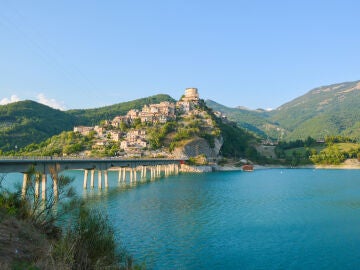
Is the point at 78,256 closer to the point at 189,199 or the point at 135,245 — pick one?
the point at 135,245

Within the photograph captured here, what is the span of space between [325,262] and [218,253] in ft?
30.6

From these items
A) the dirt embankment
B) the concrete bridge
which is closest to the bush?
the dirt embankment

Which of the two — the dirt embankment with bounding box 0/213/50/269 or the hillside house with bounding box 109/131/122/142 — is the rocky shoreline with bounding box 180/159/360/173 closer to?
the hillside house with bounding box 109/131/122/142

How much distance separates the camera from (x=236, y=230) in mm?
40000

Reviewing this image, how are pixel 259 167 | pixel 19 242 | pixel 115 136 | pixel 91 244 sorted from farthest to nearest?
pixel 259 167
pixel 115 136
pixel 91 244
pixel 19 242

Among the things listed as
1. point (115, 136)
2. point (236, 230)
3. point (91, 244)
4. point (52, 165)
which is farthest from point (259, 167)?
point (91, 244)

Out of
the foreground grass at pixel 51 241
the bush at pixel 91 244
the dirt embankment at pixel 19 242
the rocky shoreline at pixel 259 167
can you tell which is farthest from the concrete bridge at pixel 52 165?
the rocky shoreline at pixel 259 167

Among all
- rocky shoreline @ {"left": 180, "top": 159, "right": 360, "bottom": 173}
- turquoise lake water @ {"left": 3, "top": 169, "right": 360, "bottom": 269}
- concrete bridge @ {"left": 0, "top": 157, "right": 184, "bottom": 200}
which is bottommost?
turquoise lake water @ {"left": 3, "top": 169, "right": 360, "bottom": 269}

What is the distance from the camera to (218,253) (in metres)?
31.4

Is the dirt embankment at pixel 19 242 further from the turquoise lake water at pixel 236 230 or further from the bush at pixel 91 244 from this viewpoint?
the turquoise lake water at pixel 236 230

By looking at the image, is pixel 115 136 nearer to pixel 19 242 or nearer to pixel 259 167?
pixel 259 167

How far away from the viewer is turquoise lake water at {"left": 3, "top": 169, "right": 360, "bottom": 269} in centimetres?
2950

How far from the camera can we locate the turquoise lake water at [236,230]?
1161 inches

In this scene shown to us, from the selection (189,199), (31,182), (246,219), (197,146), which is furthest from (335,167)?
(31,182)
